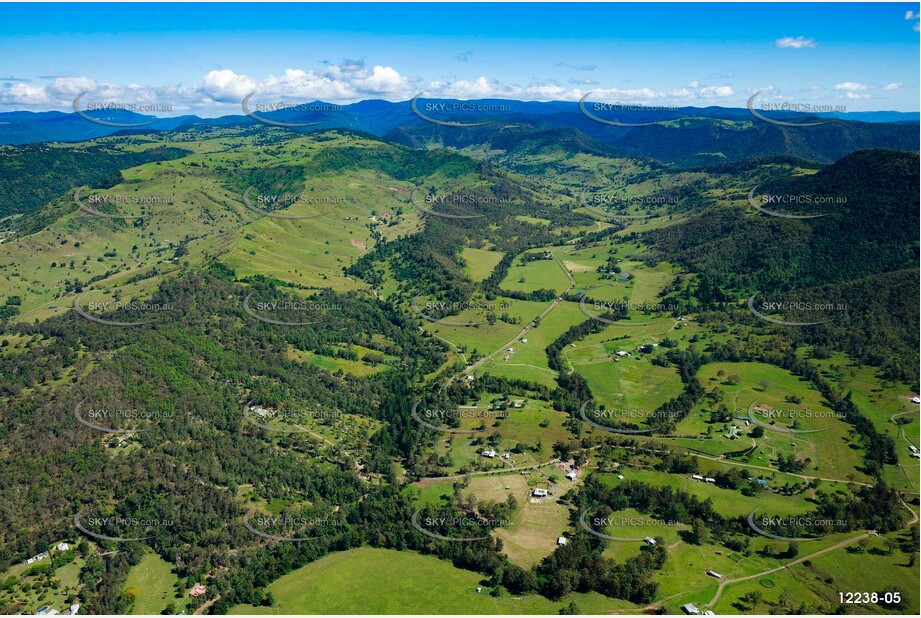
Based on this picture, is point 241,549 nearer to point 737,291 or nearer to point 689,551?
point 689,551

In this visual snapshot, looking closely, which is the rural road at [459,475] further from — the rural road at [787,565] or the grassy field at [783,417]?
the rural road at [787,565]

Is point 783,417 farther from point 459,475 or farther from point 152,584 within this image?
point 152,584

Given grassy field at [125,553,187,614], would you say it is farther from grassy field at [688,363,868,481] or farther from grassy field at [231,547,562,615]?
grassy field at [688,363,868,481]

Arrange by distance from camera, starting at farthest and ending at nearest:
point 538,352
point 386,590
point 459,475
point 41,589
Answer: point 538,352 < point 459,475 < point 386,590 < point 41,589

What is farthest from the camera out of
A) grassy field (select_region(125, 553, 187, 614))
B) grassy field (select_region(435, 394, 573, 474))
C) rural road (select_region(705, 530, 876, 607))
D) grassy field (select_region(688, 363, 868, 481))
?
grassy field (select_region(435, 394, 573, 474))

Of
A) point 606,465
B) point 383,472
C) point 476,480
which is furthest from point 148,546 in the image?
point 606,465

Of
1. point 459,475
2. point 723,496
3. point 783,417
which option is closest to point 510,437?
point 459,475

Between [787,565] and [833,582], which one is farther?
[787,565]

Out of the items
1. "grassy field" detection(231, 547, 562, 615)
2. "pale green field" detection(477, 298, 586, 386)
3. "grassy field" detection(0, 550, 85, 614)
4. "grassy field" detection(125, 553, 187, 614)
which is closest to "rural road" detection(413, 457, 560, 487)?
"grassy field" detection(231, 547, 562, 615)

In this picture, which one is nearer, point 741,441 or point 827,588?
point 827,588

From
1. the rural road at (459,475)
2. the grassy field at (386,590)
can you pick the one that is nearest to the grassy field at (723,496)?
the rural road at (459,475)

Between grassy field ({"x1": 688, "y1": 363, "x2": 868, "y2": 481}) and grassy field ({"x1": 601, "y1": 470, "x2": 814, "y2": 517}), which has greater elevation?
grassy field ({"x1": 688, "y1": 363, "x2": 868, "y2": 481})
